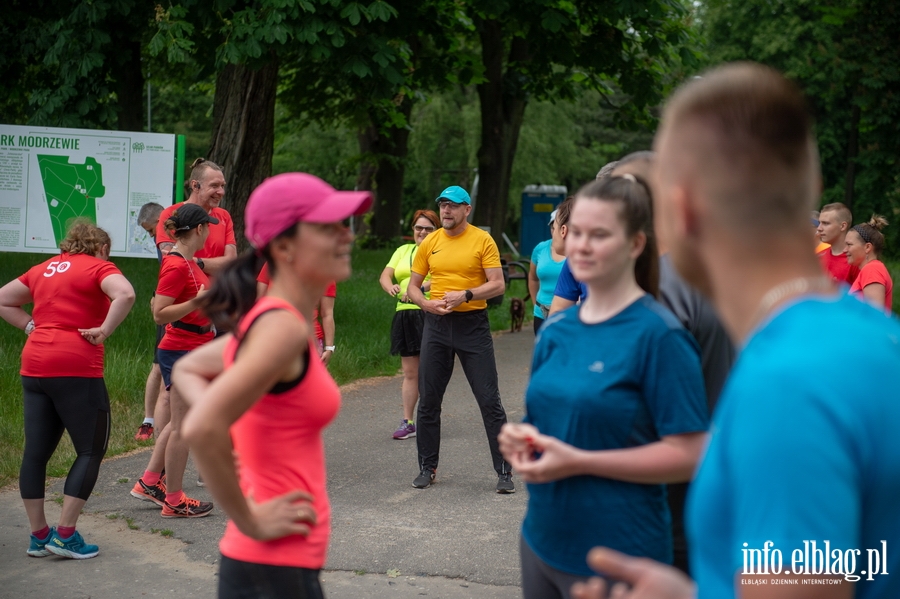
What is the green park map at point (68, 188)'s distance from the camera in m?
11.3

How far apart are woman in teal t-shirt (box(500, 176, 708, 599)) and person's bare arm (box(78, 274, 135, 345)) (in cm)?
352

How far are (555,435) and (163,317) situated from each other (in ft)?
13.1

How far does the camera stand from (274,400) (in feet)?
7.91

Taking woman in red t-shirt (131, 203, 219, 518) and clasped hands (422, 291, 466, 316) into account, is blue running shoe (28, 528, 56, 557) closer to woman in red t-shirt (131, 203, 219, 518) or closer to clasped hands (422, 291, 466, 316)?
woman in red t-shirt (131, 203, 219, 518)

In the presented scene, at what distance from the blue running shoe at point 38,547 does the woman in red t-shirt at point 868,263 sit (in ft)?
19.4

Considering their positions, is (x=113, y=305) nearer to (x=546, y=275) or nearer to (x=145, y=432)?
(x=145, y=432)

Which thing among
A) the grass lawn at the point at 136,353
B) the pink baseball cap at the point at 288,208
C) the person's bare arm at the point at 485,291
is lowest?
the grass lawn at the point at 136,353

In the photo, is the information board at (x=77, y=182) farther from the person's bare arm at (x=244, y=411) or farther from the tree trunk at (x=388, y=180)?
the tree trunk at (x=388, y=180)

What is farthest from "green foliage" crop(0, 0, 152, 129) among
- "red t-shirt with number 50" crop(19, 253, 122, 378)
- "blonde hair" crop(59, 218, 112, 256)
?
"red t-shirt with number 50" crop(19, 253, 122, 378)

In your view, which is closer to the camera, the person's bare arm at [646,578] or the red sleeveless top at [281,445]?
the person's bare arm at [646,578]

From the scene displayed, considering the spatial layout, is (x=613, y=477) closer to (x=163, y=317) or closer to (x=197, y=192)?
(x=163, y=317)

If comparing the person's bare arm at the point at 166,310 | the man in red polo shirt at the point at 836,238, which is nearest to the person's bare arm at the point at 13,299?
the person's bare arm at the point at 166,310

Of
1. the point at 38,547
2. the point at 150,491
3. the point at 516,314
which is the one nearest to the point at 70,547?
the point at 38,547

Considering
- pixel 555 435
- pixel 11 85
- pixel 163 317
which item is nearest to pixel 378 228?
pixel 11 85
